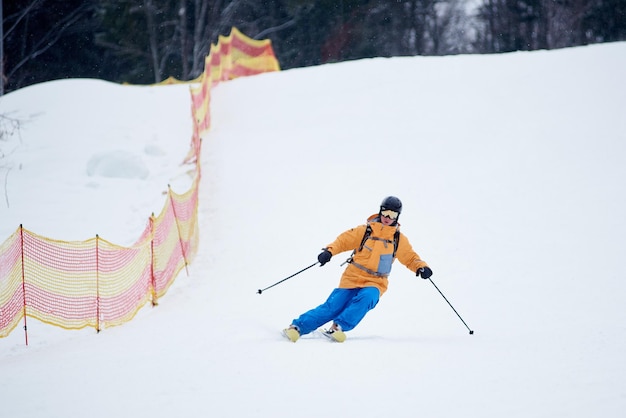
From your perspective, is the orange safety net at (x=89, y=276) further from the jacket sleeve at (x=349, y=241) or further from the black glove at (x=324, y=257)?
the jacket sleeve at (x=349, y=241)

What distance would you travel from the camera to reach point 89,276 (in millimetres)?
8102

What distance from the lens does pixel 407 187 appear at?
1308 centimetres

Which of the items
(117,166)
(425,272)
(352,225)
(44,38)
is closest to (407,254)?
(425,272)

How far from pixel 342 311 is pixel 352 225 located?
4923 mm

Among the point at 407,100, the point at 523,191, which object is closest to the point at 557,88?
the point at 407,100

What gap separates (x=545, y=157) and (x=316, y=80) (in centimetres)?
921

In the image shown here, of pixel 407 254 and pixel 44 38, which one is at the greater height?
pixel 407 254

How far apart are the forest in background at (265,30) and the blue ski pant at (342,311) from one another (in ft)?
106

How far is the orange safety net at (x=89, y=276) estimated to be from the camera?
23.7 ft

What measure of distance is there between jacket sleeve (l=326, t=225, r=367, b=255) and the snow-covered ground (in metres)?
0.90

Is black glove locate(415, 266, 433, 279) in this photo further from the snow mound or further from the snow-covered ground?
the snow mound

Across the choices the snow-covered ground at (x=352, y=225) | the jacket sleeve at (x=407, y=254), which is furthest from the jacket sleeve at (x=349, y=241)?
the snow-covered ground at (x=352, y=225)

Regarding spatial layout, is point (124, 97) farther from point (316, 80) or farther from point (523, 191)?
point (523, 191)

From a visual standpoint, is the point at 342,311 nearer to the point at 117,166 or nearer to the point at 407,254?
the point at 407,254
